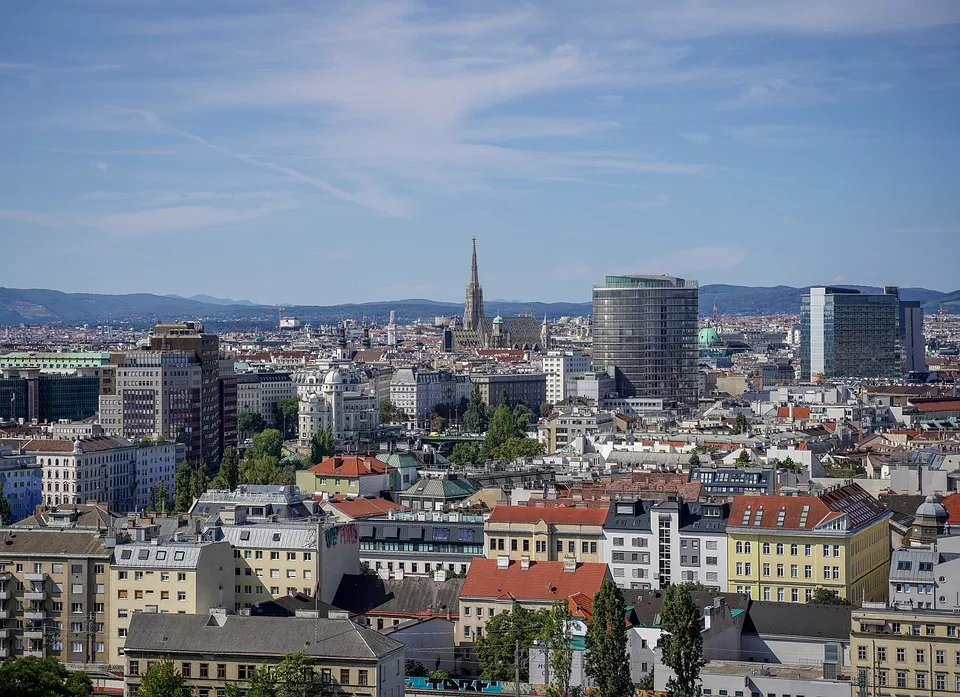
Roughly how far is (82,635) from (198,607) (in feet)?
11.5

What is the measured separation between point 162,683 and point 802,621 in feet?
61.6

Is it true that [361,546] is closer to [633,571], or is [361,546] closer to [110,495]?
[633,571]

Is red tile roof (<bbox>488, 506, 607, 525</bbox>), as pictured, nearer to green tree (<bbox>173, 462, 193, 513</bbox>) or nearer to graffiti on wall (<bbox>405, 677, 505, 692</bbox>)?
graffiti on wall (<bbox>405, 677, 505, 692</bbox>)

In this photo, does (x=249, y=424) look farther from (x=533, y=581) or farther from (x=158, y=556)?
(x=158, y=556)

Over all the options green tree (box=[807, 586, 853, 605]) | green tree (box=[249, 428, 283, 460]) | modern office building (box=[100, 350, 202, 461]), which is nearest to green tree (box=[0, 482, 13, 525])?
modern office building (box=[100, 350, 202, 461])

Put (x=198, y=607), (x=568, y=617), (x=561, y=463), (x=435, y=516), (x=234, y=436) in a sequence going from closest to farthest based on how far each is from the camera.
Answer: (x=568, y=617)
(x=198, y=607)
(x=435, y=516)
(x=561, y=463)
(x=234, y=436)

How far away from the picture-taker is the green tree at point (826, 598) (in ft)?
197

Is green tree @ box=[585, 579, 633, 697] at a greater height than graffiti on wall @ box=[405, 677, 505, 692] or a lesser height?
greater

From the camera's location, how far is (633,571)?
66250 millimetres

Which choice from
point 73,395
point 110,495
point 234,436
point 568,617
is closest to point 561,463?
point 110,495

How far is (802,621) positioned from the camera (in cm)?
5562

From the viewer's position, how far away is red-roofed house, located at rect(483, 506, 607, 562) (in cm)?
6700

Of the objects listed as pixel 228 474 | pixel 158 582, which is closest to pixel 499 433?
pixel 228 474

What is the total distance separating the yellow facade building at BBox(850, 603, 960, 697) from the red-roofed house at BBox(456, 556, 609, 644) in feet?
31.7
